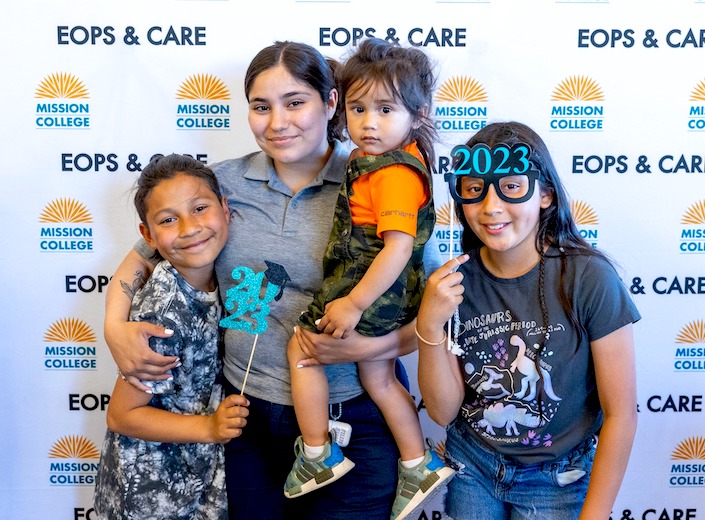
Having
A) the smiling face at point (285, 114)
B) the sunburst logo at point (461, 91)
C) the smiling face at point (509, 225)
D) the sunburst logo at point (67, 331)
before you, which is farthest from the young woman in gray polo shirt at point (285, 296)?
the sunburst logo at point (67, 331)

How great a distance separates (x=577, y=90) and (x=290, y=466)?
4.20 feet

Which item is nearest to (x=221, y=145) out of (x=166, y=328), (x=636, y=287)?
(x=166, y=328)

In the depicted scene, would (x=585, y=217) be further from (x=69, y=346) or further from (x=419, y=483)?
(x=69, y=346)

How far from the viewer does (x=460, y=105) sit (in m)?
1.91

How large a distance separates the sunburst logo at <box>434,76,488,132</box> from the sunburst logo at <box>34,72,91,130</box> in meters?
1.01

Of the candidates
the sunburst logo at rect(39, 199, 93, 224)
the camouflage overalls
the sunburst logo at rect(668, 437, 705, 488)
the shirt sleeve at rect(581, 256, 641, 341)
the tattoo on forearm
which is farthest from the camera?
the sunburst logo at rect(668, 437, 705, 488)

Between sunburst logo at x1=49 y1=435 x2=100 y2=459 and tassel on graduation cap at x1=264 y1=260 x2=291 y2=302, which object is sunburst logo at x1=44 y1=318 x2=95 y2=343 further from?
tassel on graduation cap at x1=264 y1=260 x2=291 y2=302

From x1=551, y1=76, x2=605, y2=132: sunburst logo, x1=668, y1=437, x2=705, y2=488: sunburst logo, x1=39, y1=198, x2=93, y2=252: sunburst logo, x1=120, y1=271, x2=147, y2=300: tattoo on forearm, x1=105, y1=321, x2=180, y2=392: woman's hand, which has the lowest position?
x1=668, y1=437, x2=705, y2=488: sunburst logo

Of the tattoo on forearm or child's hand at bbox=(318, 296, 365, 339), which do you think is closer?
child's hand at bbox=(318, 296, 365, 339)

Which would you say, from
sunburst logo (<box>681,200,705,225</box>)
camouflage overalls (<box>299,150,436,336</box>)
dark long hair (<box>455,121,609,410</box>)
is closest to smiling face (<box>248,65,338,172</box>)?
camouflage overalls (<box>299,150,436,336</box>)

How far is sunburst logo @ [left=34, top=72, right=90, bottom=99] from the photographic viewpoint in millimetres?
1896

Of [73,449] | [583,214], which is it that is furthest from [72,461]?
[583,214]

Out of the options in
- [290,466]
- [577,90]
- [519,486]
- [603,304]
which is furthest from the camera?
[577,90]

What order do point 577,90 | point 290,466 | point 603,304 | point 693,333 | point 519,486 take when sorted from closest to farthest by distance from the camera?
point 603,304, point 519,486, point 290,466, point 577,90, point 693,333
